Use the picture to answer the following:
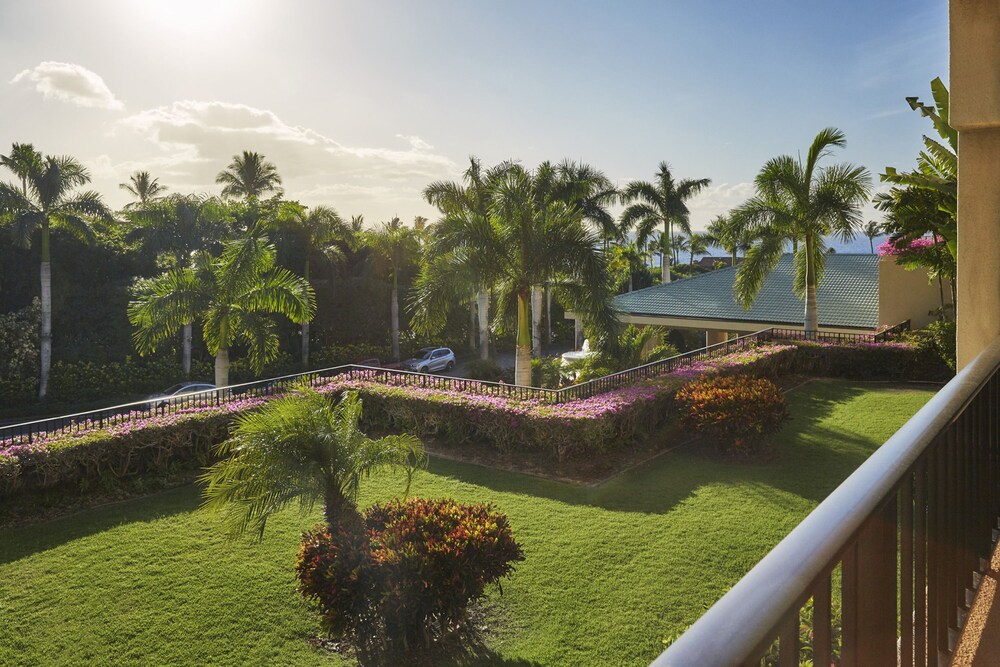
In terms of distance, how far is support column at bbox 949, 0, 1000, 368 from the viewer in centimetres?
359

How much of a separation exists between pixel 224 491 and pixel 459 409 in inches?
283

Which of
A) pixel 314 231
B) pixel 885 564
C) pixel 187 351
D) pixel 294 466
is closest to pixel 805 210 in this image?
pixel 294 466

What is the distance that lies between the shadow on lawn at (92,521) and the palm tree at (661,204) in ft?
98.2

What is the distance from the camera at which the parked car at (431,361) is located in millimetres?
31094

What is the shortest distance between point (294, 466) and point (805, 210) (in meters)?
18.4

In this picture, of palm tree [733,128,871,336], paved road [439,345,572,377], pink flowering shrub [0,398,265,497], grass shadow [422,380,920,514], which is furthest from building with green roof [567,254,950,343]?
pink flowering shrub [0,398,265,497]

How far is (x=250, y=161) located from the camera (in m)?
43.0

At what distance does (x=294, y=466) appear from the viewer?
721 cm

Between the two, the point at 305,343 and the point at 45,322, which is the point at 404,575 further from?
the point at 305,343

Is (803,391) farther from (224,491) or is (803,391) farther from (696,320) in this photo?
(224,491)

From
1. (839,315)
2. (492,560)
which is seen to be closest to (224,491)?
(492,560)

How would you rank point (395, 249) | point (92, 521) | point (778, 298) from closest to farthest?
A: point (92, 521), point (778, 298), point (395, 249)

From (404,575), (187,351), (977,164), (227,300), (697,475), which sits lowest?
(697,475)

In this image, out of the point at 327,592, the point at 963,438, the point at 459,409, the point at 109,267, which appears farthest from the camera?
the point at 109,267
